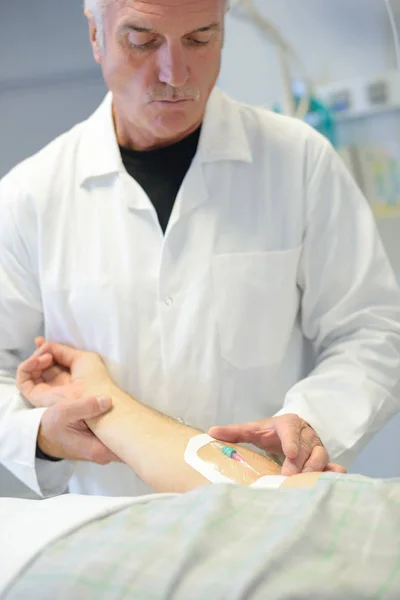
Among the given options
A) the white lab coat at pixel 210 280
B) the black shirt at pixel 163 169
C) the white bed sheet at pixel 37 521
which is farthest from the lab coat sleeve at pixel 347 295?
the white bed sheet at pixel 37 521

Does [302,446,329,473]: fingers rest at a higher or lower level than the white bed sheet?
lower

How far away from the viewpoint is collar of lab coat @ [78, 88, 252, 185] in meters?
1.26

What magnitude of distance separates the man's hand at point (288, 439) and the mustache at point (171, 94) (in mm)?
512

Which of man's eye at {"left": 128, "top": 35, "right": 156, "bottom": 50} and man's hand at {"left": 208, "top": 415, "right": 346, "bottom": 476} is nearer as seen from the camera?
man's hand at {"left": 208, "top": 415, "right": 346, "bottom": 476}

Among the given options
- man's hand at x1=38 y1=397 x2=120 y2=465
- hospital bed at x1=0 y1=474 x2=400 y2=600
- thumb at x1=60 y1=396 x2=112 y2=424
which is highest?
hospital bed at x1=0 y1=474 x2=400 y2=600

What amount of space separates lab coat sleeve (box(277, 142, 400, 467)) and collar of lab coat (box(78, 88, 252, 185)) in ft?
0.45

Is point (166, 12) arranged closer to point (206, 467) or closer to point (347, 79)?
point (206, 467)

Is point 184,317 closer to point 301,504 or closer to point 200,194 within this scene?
point 200,194

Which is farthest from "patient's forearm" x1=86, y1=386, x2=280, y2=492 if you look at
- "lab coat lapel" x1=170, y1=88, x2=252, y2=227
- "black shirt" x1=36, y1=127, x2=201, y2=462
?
"lab coat lapel" x1=170, y1=88, x2=252, y2=227

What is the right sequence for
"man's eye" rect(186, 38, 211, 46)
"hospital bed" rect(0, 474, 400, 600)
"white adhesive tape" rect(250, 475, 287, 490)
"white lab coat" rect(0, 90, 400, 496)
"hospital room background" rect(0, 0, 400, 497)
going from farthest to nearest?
"hospital room background" rect(0, 0, 400, 497) < "white lab coat" rect(0, 90, 400, 496) < "man's eye" rect(186, 38, 211, 46) < "white adhesive tape" rect(250, 475, 287, 490) < "hospital bed" rect(0, 474, 400, 600)

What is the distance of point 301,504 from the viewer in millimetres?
650

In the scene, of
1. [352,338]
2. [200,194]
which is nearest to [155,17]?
[200,194]

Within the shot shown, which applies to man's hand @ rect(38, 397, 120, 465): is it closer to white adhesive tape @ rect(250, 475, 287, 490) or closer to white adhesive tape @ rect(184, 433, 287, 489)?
white adhesive tape @ rect(184, 433, 287, 489)

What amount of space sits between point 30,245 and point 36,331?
175 mm
